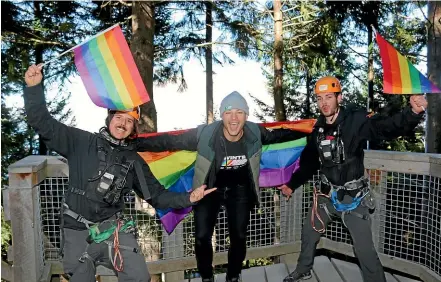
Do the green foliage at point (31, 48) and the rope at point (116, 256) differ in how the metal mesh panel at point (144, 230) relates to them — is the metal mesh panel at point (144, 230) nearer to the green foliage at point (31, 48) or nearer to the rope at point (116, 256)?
the rope at point (116, 256)

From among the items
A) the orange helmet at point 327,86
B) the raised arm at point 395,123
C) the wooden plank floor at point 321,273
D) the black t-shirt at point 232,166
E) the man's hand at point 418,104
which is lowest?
the wooden plank floor at point 321,273

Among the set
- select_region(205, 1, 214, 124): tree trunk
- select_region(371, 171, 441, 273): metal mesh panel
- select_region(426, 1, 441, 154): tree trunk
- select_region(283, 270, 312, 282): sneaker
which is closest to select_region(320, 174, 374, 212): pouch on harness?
select_region(371, 171, 441, 273): metal mesh panel

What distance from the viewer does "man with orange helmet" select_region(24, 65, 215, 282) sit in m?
3.21

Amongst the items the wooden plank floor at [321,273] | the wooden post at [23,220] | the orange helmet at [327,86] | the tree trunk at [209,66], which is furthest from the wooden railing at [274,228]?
the tree trunk at [209,66]

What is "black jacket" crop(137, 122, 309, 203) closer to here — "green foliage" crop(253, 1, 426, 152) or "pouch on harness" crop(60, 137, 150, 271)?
"pouch on harness" crop(60, 137, 150, 271)

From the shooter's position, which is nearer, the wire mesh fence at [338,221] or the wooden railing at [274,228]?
the wooden railing at [274,228]

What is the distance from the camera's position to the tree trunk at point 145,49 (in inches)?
332

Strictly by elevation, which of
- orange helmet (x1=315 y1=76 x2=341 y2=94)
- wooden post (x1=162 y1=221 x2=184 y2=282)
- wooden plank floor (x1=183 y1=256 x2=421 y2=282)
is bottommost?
wooden plank floor (x1=183 y1=256 x2=421 y2=282)

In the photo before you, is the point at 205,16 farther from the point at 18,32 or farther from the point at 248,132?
the point at 248,132

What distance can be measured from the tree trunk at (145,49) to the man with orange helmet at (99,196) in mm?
5024

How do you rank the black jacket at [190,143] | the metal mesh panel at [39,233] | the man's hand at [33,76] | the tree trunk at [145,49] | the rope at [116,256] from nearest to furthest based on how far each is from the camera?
the man's hand at [33,76] < the rope at [116,256] < the metal mesh panel at [39,233] < the black jacket at [190,143] < the tree trunk at [145,49]

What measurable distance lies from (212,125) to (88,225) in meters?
1.53

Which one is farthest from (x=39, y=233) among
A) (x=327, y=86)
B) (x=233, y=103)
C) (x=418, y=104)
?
(x=418, y=104)

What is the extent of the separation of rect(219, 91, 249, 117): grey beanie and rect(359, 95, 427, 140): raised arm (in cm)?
117
